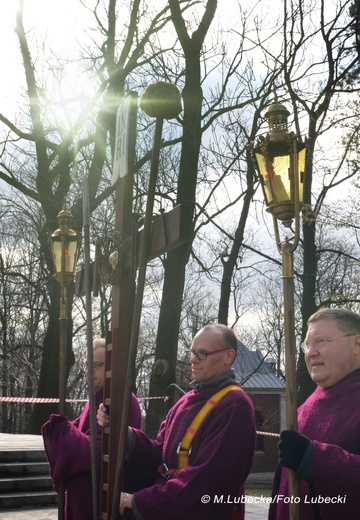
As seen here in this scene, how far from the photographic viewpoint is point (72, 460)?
484 centimetres

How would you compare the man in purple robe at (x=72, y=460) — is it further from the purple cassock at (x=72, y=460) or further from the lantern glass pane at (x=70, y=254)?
the lantern glass pane at (x=70, y=254)

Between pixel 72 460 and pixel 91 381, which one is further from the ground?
pixel 91 381

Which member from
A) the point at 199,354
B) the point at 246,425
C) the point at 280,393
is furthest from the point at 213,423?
the point at 280,393

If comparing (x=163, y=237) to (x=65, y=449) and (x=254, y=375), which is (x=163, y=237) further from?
(x=254, y=375)

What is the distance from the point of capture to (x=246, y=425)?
3793 mm

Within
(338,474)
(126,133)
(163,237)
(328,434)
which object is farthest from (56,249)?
(338,474)

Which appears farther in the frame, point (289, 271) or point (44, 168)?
point (44, 168)

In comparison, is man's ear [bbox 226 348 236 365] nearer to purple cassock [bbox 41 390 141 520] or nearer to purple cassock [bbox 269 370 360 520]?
purple cassock [bbox 269 370 360 520]

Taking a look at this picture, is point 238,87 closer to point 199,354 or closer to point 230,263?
point 230,263

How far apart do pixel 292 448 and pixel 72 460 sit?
226 cm

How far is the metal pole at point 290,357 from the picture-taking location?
3037mm

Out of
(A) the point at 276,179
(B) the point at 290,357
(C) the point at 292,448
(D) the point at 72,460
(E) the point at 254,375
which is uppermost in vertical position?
(A) the point at 276,179

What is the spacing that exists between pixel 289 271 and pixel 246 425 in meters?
0.93

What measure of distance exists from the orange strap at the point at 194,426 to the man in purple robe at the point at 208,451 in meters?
0.03
